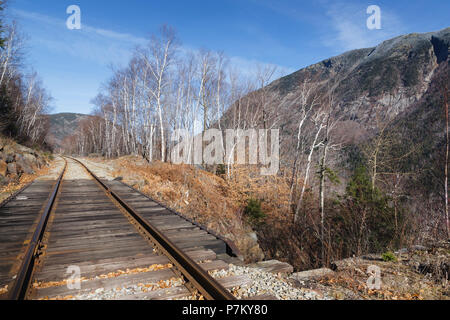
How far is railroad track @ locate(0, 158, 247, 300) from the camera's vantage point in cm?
317

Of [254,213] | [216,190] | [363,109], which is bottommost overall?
[254,213]

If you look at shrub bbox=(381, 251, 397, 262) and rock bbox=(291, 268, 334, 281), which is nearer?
rock bbox=(291, 268, 334, 281)

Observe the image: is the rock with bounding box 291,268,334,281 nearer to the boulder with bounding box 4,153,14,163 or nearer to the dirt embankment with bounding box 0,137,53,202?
the dirt embankment with bounding box 0,137,53,202

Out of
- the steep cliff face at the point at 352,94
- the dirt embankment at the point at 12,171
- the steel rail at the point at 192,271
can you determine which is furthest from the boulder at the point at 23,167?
the steep cliff face at the point at 352,94

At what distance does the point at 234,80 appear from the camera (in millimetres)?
29219

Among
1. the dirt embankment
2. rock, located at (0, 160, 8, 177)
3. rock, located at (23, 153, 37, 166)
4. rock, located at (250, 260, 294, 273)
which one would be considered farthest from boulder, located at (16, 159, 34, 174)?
rock, located at (250, 260, 294, 273)

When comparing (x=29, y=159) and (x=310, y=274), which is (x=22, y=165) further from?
(x=310, y=274)

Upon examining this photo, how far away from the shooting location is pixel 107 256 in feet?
14.2

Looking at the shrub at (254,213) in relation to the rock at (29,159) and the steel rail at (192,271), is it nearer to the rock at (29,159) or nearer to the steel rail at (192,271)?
the steel rail at (192,271)

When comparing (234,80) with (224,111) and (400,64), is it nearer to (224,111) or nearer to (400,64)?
(224,111)

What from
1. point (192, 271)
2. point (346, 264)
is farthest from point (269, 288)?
point (346, 264)

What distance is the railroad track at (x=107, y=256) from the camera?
3.17m

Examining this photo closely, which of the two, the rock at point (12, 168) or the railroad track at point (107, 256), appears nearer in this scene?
the railroad track at point (107, 256)
